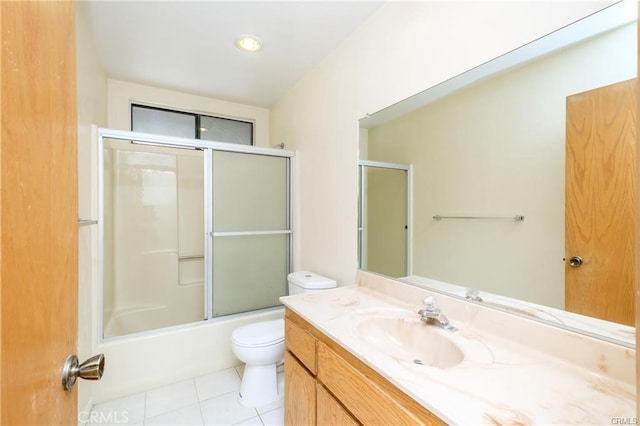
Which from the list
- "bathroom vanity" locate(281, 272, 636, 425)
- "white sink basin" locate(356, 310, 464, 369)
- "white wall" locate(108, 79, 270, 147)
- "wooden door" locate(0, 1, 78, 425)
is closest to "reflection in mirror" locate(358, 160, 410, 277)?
"bathroom vanity" locate(281, 272, 636, 425)

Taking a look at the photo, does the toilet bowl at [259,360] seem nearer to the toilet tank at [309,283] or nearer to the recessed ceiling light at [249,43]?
the toilet tank at [309,283]

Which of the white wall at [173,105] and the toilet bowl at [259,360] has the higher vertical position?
the white wall at [173,105]

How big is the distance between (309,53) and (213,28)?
2.17 feet

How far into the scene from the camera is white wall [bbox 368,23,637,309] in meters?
0.93

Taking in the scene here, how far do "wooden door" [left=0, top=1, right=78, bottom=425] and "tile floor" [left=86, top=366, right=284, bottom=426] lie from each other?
1.32m

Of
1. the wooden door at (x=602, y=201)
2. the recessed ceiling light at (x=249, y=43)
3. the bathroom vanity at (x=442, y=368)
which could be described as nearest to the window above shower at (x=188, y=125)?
the recessed ceiling light at (x=249, y=43)

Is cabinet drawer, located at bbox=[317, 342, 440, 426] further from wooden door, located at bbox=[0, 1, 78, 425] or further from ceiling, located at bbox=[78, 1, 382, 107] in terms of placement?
ceiling, located at bbox=[78, 1, 382, 107]

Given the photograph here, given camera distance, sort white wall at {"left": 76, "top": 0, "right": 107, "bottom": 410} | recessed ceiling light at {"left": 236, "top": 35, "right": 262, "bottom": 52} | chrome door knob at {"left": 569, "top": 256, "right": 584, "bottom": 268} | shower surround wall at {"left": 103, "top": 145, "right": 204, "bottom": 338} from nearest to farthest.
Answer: chrome door knob at {"left": 569, "top": 256, "right": 584, "bottom": 268}, white wall at {"left": 76, "top": 0, "right": 107, "bottom": 410}, recessed ceiling light at {"left": 236, "top": 35, "right": 262, "bottom": 52}, shower surround wall at {"left": 103, "top": 145, "right": 204, "bottom": 338}

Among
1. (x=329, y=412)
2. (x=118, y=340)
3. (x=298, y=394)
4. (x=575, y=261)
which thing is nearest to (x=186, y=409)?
(x=118, y=340)

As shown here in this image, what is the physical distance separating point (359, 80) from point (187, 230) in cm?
232

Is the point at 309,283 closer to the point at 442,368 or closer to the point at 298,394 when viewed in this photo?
the point at 298,394

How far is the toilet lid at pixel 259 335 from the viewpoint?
70.0 inches

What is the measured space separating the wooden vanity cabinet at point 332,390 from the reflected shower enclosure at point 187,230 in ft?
3.62

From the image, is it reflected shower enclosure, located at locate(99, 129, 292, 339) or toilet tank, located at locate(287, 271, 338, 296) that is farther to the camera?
reflected shower enclosure, located at locate(99, 129, 292, 339)
